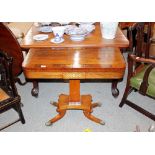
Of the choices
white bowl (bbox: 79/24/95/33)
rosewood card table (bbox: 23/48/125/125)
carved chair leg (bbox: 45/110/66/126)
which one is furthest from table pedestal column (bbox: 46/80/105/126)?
white bowl (bbox: 79/24/95/33)

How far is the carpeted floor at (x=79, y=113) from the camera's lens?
217 centimetres

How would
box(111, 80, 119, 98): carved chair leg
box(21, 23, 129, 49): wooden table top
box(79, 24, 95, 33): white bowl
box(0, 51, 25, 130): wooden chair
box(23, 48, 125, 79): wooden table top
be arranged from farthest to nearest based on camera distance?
box(111, 80, 119, 98): carved chair leg < box(79, 24, 95, 33): white bowl < box(21, 23, 129, 49): wooden table top < box(0, 51, 25, 130): wooden chair < box(23, 48, 125, 79): wooden table top

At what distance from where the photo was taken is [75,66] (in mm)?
1712

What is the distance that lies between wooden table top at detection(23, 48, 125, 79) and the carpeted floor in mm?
673

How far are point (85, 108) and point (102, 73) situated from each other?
2.00 ft

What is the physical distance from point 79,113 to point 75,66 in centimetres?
82

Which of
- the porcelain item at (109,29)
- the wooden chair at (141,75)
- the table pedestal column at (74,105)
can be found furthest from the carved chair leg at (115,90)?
the porcelain item at (109,29)

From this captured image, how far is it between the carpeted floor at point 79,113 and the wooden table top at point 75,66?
67 cm

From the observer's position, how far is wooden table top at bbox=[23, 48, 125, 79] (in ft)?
5.54

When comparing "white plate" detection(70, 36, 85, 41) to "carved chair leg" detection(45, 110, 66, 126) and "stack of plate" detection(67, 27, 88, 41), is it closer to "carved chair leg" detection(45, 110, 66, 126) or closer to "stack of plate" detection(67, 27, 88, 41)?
"stack of plate" detection(67, 27, 88, 41)

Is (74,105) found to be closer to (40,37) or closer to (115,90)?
(115,90)

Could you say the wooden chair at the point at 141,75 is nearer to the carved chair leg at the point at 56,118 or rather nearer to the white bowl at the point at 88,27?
the white bowl at the point at 88,27

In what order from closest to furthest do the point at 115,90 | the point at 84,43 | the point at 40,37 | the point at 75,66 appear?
the point at 75,66
the point at 84,43
the point at 40,37
the point at 115,90

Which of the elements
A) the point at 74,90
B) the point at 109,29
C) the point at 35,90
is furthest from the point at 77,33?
the point at 35,90
